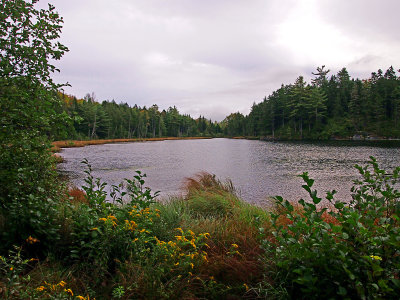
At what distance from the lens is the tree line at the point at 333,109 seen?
2542 inches

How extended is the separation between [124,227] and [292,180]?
1439cm

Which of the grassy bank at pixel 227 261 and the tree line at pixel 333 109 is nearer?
the grassy bank at pixel 227 261

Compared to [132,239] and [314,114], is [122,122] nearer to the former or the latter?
[314,114]

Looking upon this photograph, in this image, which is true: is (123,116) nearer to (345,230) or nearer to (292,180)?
(292,180)

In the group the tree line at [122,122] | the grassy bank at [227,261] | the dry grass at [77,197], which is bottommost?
the dry grass at [77,197]

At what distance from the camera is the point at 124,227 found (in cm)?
309

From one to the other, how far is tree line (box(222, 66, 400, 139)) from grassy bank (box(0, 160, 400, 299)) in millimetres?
70168

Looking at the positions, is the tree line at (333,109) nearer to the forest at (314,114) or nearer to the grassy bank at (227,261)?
the forest at (314,114)

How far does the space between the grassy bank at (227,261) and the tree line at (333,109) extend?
70.2 m

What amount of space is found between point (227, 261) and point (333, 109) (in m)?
85.2

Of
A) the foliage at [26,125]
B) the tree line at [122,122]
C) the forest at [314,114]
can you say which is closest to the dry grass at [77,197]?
the foliage at [26,125]

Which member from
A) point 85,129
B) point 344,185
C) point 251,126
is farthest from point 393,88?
point 85,129

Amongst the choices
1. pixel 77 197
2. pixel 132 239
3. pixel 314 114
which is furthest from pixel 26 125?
pixel 314 114

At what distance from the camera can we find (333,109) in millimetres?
76938
